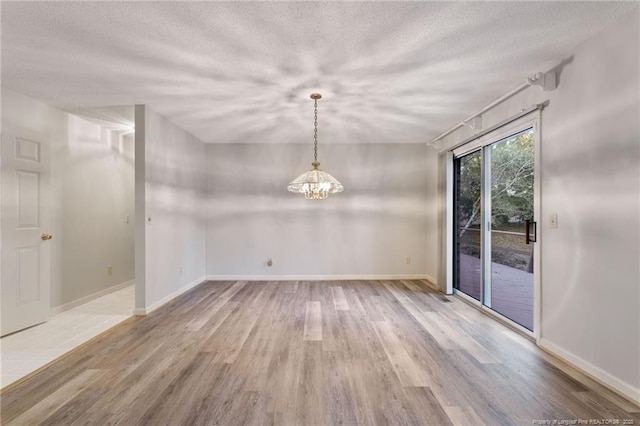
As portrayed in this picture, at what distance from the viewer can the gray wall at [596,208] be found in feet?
6.17

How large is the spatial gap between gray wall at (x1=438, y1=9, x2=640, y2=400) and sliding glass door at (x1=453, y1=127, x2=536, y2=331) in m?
0.40

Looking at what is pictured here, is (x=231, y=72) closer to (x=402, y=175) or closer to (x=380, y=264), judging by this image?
(x=402, y=175)

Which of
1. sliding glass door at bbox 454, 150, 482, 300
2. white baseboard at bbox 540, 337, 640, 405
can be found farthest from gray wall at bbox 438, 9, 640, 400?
sliding glass door at bbox 454, 150, 482, 300

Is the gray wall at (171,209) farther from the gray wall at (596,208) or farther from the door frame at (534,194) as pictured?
the gray wall at (596,208)

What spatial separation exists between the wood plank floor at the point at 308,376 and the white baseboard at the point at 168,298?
16cm

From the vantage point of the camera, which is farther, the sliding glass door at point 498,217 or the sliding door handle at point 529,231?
the sliding glass door at point 498,217

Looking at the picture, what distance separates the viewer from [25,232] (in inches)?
122

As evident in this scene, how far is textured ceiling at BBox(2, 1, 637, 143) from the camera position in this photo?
6.09 feet

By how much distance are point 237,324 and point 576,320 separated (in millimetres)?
3040

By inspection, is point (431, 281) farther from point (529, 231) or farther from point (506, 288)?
point (529, 231)

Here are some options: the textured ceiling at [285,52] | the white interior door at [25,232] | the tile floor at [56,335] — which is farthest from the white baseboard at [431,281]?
the white interior door at [25,232]

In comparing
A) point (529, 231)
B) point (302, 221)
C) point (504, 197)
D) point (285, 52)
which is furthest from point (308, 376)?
point (302, 221)

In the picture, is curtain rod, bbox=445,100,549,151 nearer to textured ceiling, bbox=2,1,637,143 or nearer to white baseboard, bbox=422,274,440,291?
textured ceiling, bbox=2,1,637,143

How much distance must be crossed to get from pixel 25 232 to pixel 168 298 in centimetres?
167
